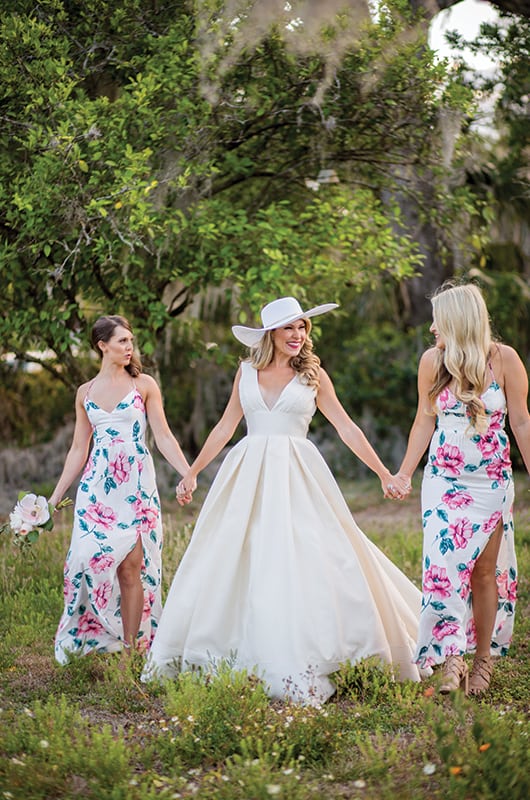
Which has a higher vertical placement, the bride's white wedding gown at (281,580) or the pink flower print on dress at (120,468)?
the pink flower print on dress at (120,468)

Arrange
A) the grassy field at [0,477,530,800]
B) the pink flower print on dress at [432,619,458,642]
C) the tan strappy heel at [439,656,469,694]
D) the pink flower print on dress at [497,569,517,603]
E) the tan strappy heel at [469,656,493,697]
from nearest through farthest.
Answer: the grassy field at [0,477,530,800] → the tan strappy heel at [439,656,469,694] → the pink flower print on dress at [432,619,458,642] → the tan strappy heel at [469,656,493,697] → the pink flower print on dress at [497,569,517,603]

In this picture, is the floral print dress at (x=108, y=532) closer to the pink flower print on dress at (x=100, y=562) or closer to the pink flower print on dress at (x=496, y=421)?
the pink flower print on dress at (x=100, y=562)

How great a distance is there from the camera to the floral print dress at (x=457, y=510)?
474 centimetres

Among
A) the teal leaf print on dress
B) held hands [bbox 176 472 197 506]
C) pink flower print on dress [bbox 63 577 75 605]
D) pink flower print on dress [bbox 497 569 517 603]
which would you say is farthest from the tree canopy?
pink flower print on dress [bbox 497 569 517 603]

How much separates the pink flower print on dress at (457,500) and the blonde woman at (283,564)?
432mm

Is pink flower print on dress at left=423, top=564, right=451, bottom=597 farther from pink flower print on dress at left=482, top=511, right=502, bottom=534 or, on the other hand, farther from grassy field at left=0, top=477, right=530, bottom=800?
grassy field at left=0, top=477, right=530, bottom=800

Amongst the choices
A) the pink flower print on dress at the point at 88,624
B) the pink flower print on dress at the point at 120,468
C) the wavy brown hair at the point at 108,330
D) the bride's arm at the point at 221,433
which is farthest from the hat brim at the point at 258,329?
the pink flower print on dress at the point at 88,624

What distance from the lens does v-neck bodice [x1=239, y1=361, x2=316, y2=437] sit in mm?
5133

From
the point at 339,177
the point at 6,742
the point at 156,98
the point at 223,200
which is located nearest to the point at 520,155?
the point at 339,177

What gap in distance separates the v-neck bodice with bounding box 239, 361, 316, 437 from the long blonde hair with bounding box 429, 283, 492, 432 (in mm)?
775

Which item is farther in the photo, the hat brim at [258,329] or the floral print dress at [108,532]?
the floral print dress at [108,532]

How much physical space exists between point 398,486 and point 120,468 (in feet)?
4.91

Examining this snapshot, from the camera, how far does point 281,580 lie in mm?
4816

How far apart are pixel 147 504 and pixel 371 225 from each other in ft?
12.3
